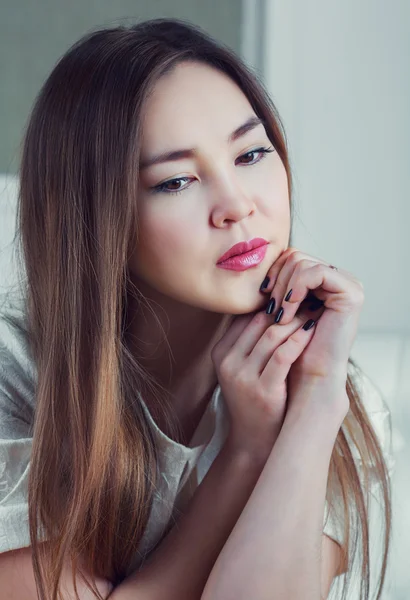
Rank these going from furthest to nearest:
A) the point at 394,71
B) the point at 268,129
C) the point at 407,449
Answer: the point at 394,71 < the point at 407,449 < the point at 268,129

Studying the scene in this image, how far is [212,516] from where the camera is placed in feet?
3.78

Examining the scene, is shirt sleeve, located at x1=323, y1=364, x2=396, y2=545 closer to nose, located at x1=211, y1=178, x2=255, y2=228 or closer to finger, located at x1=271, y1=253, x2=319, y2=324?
finger, located at x1=271, y1=253, x2=319, y2=324

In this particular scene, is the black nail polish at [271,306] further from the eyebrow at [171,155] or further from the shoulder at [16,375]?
the shoulder at [16,375]

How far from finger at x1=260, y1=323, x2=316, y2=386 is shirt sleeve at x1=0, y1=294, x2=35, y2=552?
395mm

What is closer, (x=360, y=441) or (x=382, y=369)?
(x=360, y=441)

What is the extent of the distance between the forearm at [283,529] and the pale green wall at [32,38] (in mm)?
1421

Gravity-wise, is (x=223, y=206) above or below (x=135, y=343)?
above

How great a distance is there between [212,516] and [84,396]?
0.88 feet

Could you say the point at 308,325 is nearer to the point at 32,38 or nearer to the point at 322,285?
the point at 322,285

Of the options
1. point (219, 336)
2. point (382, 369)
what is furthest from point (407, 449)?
point (219, 336)

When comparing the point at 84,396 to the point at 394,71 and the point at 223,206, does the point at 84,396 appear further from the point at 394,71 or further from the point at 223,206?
the point at 394,71

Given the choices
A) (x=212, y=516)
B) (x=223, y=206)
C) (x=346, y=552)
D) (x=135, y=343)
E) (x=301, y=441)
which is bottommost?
(x=346, y=552)

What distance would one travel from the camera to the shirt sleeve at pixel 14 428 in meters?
1.13

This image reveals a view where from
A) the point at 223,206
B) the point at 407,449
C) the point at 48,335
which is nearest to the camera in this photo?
the point at 223,206
